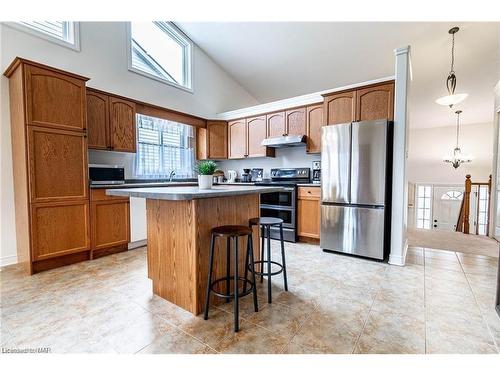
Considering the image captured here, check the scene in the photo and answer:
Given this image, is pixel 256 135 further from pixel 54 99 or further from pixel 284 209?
pixel 54 99

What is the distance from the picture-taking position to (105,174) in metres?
3.32

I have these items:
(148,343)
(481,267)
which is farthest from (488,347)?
(148,343)

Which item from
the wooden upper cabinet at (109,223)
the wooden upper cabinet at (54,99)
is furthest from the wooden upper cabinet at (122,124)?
the wooden upper cabinet at (109,223)

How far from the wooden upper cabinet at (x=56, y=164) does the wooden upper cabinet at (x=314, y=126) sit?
3.17 meters

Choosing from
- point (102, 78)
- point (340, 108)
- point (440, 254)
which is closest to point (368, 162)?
point (340, 108)

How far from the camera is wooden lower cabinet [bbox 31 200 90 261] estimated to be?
258cm

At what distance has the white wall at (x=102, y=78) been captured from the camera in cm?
279

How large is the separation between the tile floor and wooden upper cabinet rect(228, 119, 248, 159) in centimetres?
279

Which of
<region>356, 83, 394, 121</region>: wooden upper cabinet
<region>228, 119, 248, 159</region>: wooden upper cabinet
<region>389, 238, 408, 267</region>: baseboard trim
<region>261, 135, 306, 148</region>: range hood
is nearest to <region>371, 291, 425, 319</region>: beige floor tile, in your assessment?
<region>389, 238, 408, 267</region>: baseboard trim

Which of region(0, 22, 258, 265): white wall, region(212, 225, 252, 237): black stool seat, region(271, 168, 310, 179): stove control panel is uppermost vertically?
region(0, 22, 258, 265): white wall

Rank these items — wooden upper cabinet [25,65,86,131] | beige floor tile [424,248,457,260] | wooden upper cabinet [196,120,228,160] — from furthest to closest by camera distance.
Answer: wooden upper cabinet [196,120,228,160] → beige floor tile [424,248,457,260] → wooden upper cabinet [25,65,86,131]

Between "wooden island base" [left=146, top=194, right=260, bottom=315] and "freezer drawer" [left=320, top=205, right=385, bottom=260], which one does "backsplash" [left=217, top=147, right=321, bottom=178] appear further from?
"wooden island base" [left=146, top=194, right=260, bottom=315]

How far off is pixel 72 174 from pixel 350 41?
14.5 feet
